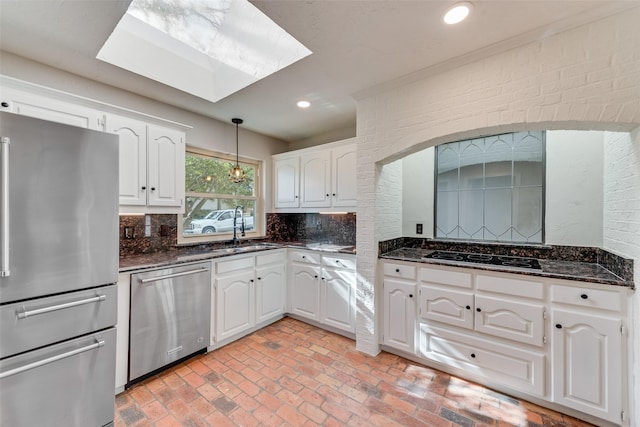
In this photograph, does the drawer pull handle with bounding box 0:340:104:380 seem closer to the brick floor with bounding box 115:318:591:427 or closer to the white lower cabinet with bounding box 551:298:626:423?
the brick floor with bounding box 115:318:591:427

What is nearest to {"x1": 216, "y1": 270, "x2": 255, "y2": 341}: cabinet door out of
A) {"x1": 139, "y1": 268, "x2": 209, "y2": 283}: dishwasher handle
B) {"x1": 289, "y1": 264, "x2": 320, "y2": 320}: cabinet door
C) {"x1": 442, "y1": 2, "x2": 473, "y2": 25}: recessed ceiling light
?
{"x1": 139, "y1": 268, "x2": 209, "y2": 283}: dishwasher handle

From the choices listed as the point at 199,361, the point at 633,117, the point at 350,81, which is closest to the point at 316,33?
the point at 350,81

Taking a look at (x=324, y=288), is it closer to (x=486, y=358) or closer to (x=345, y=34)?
(x=486, y=358)

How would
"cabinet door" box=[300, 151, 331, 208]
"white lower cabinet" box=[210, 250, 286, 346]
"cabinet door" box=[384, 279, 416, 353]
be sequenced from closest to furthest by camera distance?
"cabinet door" box=[384, 279, 416, 353], "white lower cabinet" box=[210, 250, 286, 346], "cabinet door" box=[300, 151, 331, 208]

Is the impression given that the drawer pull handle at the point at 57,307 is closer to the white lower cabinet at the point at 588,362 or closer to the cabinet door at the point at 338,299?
the cabinet door at the point at 338,299

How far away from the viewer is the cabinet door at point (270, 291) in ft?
9.64

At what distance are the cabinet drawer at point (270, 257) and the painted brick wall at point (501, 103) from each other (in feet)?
3.60

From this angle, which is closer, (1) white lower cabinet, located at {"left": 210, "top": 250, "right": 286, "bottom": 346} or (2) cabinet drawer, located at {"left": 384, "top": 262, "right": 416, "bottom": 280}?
(2) cabinet drawer, located at {"left": 384, "top": 262, "right": 416, "bottom": 280}

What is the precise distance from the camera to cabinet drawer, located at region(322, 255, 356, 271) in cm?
272

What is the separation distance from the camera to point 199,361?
2.36 m

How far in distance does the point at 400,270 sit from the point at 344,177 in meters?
1.27

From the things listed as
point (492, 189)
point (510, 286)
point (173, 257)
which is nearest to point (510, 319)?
point (510, 286)

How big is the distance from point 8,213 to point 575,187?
3705 millimetres

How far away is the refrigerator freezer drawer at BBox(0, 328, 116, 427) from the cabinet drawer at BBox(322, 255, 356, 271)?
1.87m
